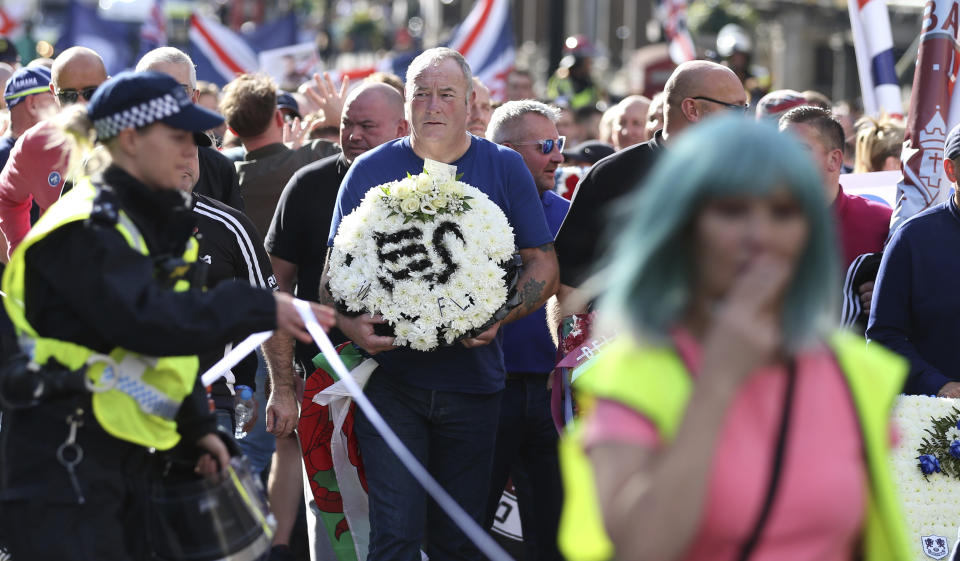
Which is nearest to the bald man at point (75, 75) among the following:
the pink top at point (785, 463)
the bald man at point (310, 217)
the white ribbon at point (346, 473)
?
the bald man at point (310, 217)

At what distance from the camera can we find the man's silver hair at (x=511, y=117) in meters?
6.80

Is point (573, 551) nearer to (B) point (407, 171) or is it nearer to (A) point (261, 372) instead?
(B) point (407, 171)

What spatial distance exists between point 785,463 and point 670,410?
0.23 metres

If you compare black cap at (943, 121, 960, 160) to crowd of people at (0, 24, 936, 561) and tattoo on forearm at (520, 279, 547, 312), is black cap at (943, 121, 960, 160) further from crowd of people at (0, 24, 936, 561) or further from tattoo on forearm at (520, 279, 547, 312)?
tattoo on forearm at (520, 279, 547, 312)

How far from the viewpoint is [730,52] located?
1231 cm

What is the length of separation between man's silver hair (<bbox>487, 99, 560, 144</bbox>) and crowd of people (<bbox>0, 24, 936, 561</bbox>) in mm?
19

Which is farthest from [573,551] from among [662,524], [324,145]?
[324,145]

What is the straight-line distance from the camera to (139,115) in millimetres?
3703

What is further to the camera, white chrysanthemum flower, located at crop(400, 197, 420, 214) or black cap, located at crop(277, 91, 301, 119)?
black cap, located at crop(277, 91, 301, 119)

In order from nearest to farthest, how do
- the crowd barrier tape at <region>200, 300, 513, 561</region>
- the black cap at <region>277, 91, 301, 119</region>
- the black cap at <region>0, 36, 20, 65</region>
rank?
the crowd barrier tape at <region>200, 300, 513, 561</region>
the black cap at <region>277, 91, 301, 119</region>
the black cap at <region>0, 36, 20, 65</region>

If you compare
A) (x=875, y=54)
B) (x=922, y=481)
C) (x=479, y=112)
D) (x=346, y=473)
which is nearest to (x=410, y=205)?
(x=346, y=473)

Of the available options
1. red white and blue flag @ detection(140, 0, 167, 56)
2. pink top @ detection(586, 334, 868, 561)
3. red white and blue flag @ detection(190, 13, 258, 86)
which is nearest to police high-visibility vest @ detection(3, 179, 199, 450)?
pink top @ detection(586, 334, 868, 561)

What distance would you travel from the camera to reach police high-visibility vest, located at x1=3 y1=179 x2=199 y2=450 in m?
3.64

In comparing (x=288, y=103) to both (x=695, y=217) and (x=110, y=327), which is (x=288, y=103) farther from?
(x=695, y=217)
